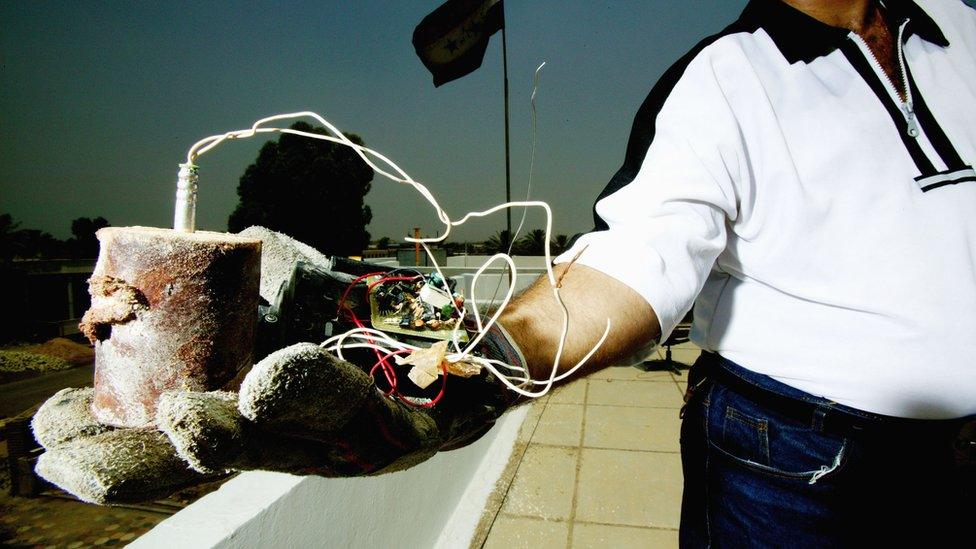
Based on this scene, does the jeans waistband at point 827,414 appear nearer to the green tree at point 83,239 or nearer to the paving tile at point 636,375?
the paving tile at point 636,375

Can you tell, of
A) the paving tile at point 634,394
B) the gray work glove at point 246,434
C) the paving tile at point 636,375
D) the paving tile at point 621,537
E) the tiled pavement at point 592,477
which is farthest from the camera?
the paving tile at point 636,375

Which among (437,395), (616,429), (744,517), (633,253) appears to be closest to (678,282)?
(633,253)

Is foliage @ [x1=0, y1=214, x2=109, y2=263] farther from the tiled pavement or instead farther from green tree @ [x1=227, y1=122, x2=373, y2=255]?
the tiled pavement

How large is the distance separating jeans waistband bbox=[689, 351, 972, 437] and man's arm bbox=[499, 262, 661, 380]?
35cm

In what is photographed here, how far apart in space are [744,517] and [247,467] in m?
1.17

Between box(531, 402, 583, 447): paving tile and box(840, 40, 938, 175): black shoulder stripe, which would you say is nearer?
box(840, 40, 938, 175): black shoulder stripe

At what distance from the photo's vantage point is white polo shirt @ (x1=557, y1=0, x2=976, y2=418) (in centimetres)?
103

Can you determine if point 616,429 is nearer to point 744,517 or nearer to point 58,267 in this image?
point 744,517

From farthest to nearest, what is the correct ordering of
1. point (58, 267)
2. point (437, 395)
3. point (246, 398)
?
1. point (58, 267)
2. point (437, 395)
3. point (246, 398)

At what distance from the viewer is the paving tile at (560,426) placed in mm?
4203

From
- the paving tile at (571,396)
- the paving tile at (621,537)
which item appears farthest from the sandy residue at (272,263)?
the paving tile at (571,396)

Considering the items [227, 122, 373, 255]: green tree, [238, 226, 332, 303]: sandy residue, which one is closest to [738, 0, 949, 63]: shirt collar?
[238, 226, 332, 303]: sandy residue

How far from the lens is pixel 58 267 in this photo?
21531mm

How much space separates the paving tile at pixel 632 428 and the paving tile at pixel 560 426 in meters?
0.09
